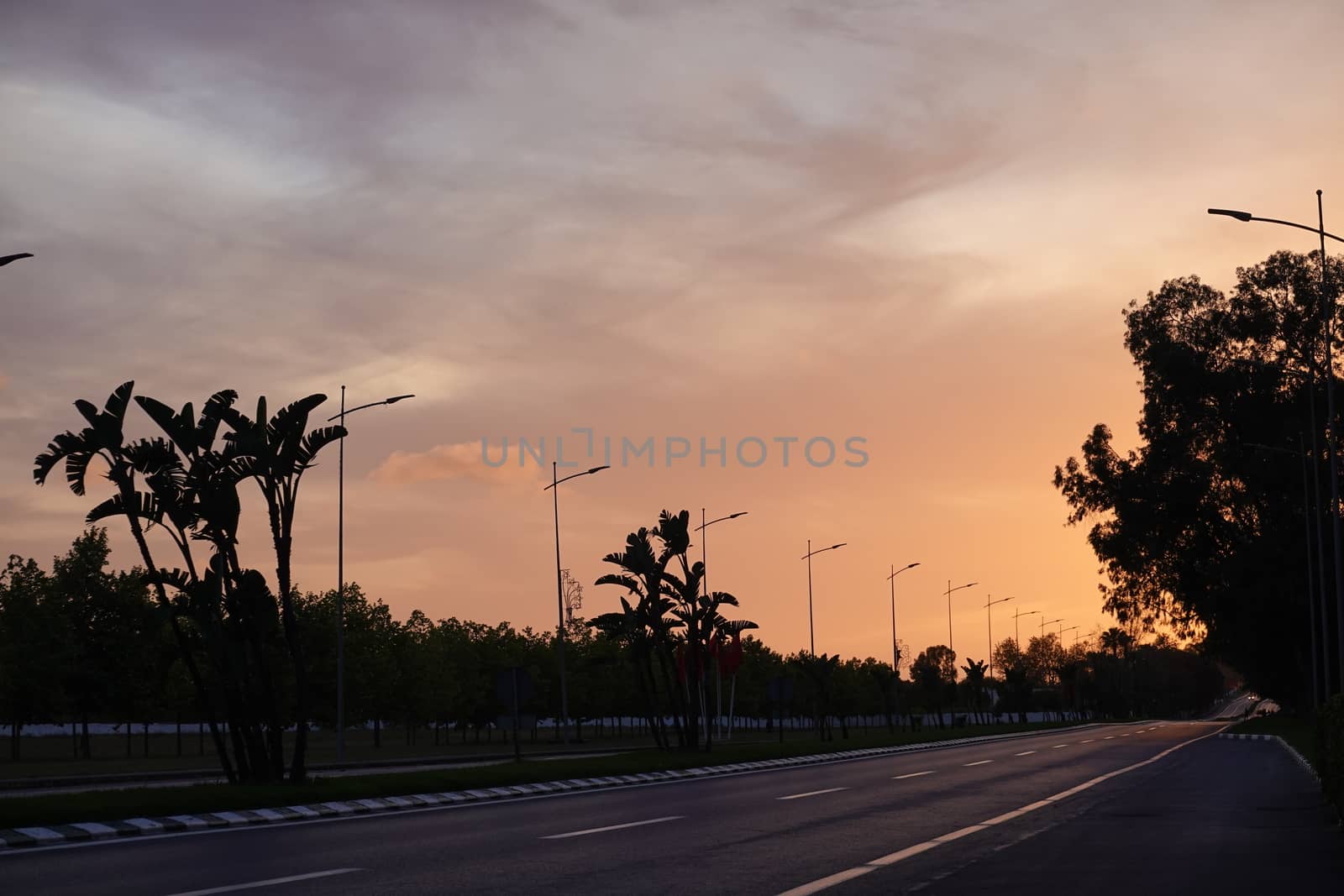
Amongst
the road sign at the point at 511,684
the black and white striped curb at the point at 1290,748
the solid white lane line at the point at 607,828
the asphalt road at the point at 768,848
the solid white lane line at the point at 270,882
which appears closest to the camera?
the solid white lane line at the point at 270,882

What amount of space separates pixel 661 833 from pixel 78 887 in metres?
6.86

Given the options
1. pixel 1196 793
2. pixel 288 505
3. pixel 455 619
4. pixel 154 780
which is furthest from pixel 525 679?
pixel 455 619

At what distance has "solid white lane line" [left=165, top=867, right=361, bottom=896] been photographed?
1113 cm

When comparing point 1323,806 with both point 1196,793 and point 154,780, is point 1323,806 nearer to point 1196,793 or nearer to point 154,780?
point 1196,793

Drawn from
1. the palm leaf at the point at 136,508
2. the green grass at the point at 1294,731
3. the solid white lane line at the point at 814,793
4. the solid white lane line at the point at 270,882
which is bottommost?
the green grass at the point at 1294,731

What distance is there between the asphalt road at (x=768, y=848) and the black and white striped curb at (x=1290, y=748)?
453 cm

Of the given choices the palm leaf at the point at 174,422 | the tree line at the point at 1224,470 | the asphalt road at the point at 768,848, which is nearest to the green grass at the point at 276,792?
the asphalt road at the point at 768,848

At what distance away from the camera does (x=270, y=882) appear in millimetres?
11891

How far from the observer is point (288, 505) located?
2552 cm

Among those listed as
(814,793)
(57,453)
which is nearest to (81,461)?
(57,453)

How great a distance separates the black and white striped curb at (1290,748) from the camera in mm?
29742

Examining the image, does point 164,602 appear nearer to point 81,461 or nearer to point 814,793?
point 81,461

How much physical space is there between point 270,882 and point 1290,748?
42643 millimetres

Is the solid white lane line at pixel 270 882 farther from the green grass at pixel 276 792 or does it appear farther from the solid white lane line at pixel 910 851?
the green grass at pixel 276 792
